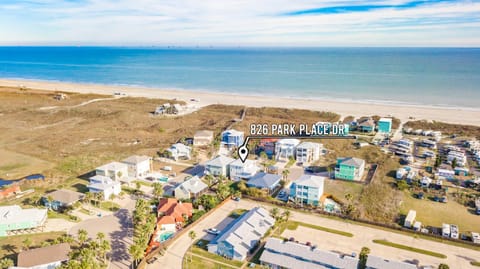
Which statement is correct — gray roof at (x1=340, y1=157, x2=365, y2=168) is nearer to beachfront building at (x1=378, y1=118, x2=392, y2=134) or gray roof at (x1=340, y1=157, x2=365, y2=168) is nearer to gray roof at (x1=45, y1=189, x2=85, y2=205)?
beachfront building at (x1=378, y1=118, x2=392, y2=134)

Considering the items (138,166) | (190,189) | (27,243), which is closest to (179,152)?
(138,166)

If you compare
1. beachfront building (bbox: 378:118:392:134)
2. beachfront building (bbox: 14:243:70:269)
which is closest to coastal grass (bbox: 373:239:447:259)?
beachfront building (bbox: 14:243:70:269)

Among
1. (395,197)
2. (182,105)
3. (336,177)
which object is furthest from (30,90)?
(395,197)

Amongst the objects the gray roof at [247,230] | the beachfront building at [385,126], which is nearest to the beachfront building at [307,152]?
the gray roof at [247,230]

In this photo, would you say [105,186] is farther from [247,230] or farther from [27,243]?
[247,230]

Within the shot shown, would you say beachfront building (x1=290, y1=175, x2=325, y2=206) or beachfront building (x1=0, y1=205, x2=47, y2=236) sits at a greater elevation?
beachfront building (x1=290, y1=175, x2=325, y2=206)
